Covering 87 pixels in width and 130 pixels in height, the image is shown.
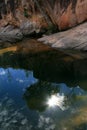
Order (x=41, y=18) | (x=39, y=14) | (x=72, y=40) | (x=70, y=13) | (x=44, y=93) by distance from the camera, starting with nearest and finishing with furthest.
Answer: (x=44, y=93) < (x=72, y=40) < (x=70, y=13) < (x=41, y=18) < (x=39, y=14)

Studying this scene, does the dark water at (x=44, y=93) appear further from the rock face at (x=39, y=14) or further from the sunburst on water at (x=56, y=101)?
the rock face at (x=39, y=14)

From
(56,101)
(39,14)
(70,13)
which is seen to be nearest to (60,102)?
(56,101)

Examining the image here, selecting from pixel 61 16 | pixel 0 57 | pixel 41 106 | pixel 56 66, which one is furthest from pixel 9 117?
pixel 61 16

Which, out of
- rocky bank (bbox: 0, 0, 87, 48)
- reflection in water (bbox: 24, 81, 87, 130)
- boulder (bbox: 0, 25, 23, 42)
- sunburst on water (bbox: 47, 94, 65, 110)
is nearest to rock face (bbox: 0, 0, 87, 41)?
rocky bank (bbox: 0, 0, 87, 48)

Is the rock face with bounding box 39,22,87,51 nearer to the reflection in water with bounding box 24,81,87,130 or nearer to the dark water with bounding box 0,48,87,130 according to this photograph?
the dark water with bounding box 0,48,87,130

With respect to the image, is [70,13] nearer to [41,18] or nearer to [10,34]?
[41,18]

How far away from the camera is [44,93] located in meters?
13.4

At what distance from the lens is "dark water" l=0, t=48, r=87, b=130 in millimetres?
10156

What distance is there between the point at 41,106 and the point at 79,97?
1.89 m

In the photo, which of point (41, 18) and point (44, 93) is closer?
point (44, 93)

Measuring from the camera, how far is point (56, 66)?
17.7 meters

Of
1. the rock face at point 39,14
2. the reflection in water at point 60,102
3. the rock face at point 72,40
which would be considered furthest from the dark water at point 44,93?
the rock face at point 39,14

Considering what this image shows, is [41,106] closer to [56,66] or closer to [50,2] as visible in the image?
[56,66]

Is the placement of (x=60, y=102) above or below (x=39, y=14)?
above
